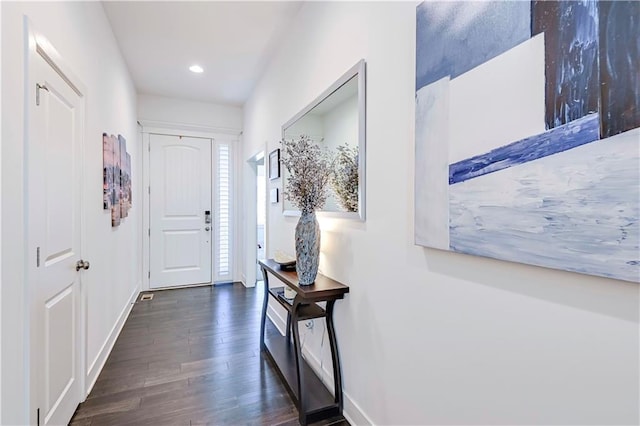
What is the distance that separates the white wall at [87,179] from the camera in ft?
3.93

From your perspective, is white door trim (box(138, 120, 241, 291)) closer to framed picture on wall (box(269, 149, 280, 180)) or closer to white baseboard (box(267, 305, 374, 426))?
framed picture on wall (box(269, 149, 280, 180))

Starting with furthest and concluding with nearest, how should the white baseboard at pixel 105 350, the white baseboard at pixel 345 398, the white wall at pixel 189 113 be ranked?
the white wall at pixel 189 113
the white baseboard at pixel 105 350
the white baseboard at pixel 345 398

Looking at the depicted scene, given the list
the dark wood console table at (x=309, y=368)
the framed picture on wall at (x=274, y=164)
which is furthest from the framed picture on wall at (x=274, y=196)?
the dark wood console table at (x=309, y=368)

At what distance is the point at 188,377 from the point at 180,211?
2.86m

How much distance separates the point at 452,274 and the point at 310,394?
1333mm

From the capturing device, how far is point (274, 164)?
3.19 meters

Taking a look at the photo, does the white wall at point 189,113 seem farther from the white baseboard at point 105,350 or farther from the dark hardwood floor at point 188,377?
the dark hardwood floor at point 188,377

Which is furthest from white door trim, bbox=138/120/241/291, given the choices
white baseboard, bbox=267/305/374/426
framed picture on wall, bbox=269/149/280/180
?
white baseboard, bbox=267/305/374/426

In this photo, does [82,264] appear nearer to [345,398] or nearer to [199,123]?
[345,398]

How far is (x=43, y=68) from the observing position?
1.47 m

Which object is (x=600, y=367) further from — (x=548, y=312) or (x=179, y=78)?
(x=179, y=78)

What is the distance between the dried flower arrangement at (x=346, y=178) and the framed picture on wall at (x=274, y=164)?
1.27 metres

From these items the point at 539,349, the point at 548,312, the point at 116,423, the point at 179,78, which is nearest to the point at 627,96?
the point at 548,312

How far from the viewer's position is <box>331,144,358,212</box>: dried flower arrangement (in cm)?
177
